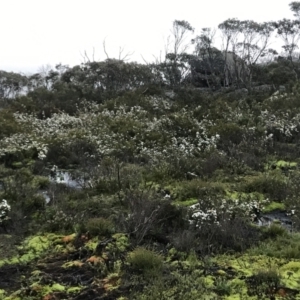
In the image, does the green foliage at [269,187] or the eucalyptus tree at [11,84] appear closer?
the green foliage at [269,187]

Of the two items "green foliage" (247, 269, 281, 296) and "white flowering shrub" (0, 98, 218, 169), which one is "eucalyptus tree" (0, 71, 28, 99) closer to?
"white flowering shrub" (0, 98, 218, 169)

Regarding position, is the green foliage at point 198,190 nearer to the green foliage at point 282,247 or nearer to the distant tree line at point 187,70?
the green foliage at point 282,247

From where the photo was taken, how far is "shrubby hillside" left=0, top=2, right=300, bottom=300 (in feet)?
18.8

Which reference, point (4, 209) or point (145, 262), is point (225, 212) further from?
point (4, 209)

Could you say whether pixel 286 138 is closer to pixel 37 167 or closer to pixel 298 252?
pixel 37 167

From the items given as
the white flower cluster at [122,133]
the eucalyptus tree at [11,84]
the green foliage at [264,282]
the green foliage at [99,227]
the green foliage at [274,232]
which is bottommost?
the green foliage at [264,282]

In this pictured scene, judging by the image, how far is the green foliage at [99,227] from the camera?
7.27 meters

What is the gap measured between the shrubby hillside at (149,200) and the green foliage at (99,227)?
25mm

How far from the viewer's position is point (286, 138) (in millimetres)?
15969

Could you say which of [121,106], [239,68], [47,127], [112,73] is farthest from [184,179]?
[239,68]

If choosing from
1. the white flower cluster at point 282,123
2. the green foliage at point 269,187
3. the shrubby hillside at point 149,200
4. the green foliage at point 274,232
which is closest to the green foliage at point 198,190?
the shrubby hillside at point 149,200

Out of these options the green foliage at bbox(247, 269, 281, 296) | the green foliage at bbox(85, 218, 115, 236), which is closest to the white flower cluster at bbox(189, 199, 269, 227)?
the green foliage at bbox(85, 218, 115, 236)

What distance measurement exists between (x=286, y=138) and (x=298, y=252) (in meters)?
10.2

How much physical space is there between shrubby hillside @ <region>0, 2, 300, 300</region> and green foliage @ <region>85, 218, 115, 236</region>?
0.02 metres
